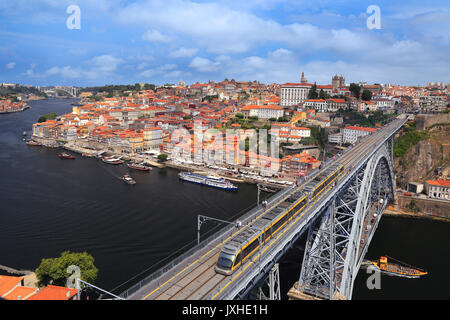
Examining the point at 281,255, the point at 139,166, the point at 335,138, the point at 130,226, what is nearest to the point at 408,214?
the point at 335,138

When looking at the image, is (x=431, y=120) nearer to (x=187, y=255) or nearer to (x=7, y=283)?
(x=187, y=255)

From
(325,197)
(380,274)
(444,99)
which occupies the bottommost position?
(380,274)

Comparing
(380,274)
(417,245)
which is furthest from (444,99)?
(380,274)

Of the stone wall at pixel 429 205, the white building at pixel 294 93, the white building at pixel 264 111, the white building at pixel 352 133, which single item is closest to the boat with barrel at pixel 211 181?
the stone wall at pixel 429 205

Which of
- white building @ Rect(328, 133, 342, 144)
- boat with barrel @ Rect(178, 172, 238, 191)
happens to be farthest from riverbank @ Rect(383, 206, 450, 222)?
white building @ Rect(328, 133, 342, 144)
